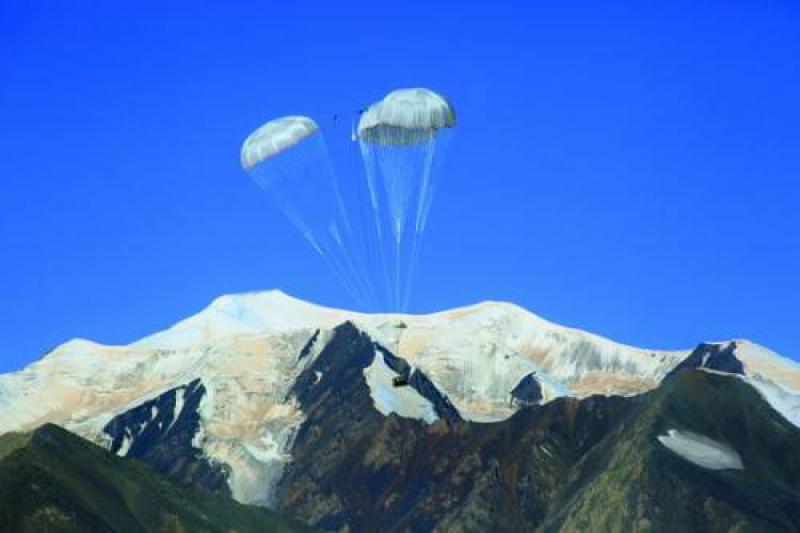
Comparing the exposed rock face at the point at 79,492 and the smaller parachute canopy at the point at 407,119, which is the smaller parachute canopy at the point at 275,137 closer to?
the smaller parachute canopy at the point at 407,119

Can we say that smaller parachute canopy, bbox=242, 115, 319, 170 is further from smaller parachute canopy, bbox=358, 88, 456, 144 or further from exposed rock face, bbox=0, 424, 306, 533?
exposed rock face, bbox=0, 424, 306, 533

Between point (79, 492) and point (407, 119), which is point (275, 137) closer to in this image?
point (407, 119)

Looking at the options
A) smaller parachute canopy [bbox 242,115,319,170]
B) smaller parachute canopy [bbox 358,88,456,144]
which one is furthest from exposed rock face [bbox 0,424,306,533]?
smaller parachute canopy [bbox 358,88,456,144]

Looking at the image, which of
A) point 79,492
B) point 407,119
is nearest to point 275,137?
point 407,119

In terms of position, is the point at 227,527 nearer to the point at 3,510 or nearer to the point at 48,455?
the point at 48,455

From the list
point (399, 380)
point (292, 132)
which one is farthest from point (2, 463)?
point (292, 132)

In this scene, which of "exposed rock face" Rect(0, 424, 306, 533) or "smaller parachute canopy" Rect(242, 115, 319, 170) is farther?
"exposed rock face" Rect(0, 424, 306, 533)

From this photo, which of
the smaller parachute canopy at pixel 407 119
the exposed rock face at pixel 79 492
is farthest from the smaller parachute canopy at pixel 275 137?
the exposed rock face at pixel 79 492
